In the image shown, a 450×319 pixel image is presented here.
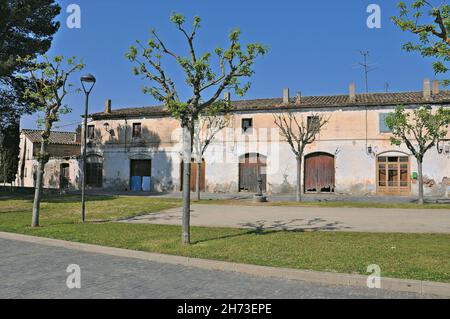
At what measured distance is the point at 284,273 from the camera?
19.6 feet

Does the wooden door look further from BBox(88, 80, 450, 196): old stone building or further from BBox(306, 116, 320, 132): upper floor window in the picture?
BBox(306, 116, 320, 132): upper floor window

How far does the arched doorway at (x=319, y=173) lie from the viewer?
1023 inches

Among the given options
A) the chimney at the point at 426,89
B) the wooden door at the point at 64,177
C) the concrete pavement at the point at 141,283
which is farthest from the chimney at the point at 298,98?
the concrete pavement at the point at 141,283

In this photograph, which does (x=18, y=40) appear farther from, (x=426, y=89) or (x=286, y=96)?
(x=426, y=89)

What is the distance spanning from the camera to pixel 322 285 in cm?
552

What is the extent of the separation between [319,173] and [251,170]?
468 centimetres

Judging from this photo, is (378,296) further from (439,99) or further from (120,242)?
(439,99)

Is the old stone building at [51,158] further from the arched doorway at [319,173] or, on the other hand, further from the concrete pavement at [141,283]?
the concrete pavement at [141,283]

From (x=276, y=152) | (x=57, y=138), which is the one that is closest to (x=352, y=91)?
(x=276, y=152)

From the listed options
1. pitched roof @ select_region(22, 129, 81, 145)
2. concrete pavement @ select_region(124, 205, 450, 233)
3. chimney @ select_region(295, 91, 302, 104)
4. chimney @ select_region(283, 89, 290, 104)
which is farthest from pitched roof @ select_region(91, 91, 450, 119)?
pitched roof @ select_region(22, 129, 81, 145)

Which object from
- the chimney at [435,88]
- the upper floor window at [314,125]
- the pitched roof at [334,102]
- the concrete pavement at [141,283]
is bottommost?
the concrete pavement at [141,283]

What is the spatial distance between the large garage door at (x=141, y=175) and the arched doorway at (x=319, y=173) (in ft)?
39.3

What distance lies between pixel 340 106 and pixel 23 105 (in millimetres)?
19797

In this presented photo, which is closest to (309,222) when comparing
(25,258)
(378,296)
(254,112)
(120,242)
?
(120,242)
